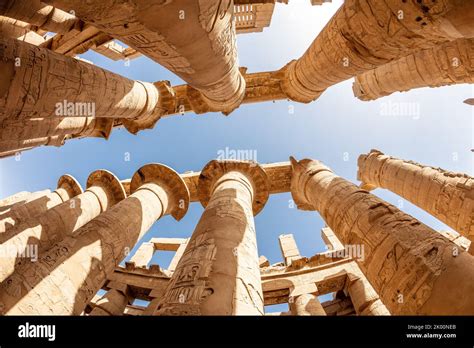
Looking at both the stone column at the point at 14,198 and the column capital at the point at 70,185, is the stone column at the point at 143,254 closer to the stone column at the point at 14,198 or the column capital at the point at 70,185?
the column capital at the point at 70,185

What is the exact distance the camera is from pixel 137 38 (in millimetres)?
3928

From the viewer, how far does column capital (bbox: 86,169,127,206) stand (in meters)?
11.6

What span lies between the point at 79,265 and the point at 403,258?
6.32 m

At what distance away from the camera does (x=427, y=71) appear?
7.93m

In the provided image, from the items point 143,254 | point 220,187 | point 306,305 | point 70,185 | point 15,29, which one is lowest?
point 143,254

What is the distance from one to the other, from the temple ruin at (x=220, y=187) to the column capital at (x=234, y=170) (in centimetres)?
5

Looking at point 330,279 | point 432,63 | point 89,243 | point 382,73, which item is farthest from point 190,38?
point 330,279

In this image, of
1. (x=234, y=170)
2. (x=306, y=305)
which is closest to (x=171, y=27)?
(x=234, y=170)

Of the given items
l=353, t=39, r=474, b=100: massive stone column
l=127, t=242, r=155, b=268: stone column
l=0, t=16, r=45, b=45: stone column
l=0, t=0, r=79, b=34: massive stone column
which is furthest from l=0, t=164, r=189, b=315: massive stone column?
l=353, t=39, r=474, b=100: massive stone column

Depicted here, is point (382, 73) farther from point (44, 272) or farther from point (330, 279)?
point (44, 272)

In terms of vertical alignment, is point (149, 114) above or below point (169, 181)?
above

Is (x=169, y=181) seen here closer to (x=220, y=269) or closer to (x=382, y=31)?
(x=220, y=269)

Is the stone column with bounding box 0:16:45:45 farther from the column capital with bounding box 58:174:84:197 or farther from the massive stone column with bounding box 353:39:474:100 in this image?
the massive stone column with bounding box 353:39:474:100
